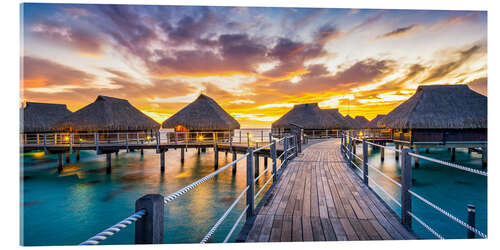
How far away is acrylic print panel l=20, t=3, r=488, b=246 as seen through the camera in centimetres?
274

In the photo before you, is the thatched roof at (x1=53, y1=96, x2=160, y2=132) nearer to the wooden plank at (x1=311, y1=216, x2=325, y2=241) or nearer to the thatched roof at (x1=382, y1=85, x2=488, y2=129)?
the wooden plank at (x1=311, y1=216, x2=325, y2=241)

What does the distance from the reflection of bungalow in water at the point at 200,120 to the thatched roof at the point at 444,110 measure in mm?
13563

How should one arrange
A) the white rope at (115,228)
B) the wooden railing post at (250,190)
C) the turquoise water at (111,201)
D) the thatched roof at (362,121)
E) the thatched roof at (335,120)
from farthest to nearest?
the thatched roof at (362,121) → the thatched roof at (335,120) → the turquoise water at (111,201) → the wooden railing post at (250,190) → the white rope at (115,228)

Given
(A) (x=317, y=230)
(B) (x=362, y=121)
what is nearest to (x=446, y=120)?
(A) (x=317, y=230)

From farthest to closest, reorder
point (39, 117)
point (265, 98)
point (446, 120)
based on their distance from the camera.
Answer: point (39, 117), point (446, 120), point (265, 98)

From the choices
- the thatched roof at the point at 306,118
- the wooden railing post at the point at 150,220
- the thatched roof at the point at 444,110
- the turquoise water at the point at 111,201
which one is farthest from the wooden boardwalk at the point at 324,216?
the thatched roof at the point at 306,118

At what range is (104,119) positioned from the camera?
16.1 m

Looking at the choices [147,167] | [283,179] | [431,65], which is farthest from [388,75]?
A: [147,167]

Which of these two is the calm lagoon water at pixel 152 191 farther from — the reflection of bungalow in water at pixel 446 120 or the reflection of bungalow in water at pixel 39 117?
the reflection of bungalow in water at pixel 39 117

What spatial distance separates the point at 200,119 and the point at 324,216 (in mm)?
15740

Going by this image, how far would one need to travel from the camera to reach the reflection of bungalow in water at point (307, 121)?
23.0 meters

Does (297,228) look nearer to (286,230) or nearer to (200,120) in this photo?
(286,230)

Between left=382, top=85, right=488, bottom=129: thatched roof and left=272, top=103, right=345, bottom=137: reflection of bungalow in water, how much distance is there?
A: 24.7ft

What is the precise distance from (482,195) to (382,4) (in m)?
11.3
